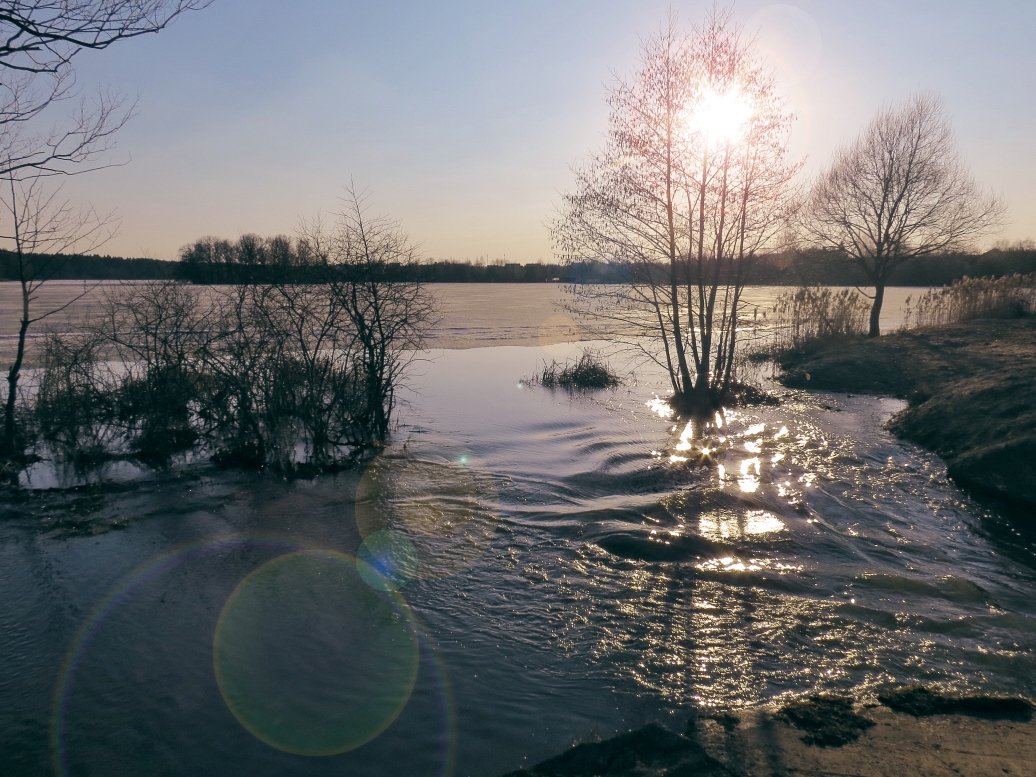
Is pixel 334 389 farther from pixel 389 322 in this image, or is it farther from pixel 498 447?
pixel 498 447

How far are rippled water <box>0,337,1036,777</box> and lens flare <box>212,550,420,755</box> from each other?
2cm

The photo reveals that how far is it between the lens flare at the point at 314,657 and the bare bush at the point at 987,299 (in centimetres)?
2628

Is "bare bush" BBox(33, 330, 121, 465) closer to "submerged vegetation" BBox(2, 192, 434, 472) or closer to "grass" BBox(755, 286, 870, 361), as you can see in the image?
"submerged vegetation" BBox(2, 192, 434, 472)

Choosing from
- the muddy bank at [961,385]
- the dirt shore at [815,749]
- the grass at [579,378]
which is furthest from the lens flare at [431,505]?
the grass at [579,378]

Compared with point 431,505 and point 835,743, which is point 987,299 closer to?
point 431,505

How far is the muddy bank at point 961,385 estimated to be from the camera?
30.8 ft

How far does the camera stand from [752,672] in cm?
476

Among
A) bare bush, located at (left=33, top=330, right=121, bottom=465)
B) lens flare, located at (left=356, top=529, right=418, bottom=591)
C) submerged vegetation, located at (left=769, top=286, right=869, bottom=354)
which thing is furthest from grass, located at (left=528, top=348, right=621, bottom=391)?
lens flare, located at (left=356, top=529, right=418, bottom=591)

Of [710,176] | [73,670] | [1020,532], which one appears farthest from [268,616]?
[710,176]

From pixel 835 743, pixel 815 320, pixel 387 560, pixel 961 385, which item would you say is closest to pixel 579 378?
pixel 961 385

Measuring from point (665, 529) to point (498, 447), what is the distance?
14.7ft

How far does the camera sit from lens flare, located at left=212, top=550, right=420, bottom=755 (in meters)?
4.25

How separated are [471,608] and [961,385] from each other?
12.2 metres

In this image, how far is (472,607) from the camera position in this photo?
5930 mm
